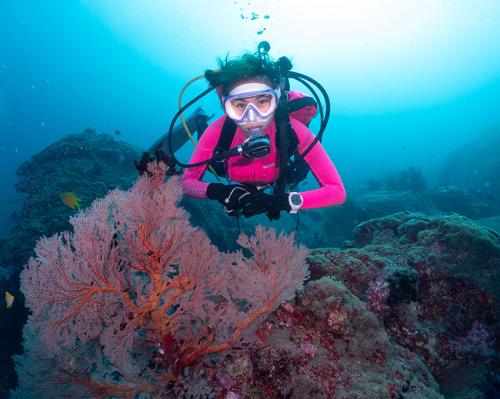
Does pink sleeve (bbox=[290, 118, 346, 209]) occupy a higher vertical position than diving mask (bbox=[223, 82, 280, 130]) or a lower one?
lower

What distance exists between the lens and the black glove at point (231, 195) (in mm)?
3527

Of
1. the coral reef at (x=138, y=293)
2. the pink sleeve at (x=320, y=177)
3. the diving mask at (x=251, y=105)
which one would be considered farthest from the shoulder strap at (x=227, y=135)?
the coral reef at (x=138, y=293)

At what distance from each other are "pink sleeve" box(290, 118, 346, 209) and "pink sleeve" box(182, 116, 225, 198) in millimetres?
1234

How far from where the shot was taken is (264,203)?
346cm

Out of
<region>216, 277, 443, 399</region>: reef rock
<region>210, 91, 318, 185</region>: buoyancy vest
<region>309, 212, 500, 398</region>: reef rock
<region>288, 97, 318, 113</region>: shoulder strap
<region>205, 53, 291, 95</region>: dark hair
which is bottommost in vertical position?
<region>309, 212, 500, 398</region>: reef rock

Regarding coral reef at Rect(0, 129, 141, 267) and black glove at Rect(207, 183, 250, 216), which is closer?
black glove at Rect(207, 183, 250, 216)

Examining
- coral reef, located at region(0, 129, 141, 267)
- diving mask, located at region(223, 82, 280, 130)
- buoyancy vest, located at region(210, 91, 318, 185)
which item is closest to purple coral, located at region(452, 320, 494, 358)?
buoyancy vest, located at region(210, 91, 318, 185)

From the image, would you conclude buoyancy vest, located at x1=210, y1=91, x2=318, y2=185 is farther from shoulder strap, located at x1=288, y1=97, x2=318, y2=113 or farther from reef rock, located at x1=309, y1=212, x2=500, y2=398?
reef rock, located at x1=309, y1=212, x2=500, y2=398

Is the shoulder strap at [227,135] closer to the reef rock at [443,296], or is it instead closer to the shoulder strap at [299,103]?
the shoulder strap at [299,103]

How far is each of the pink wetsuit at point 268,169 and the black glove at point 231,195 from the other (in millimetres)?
232

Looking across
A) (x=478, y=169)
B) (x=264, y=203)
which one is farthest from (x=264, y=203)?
(x=478, y=169)

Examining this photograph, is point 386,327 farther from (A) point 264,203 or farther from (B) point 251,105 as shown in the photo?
(B) point 251,105

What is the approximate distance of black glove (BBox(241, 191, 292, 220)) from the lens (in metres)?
3.47

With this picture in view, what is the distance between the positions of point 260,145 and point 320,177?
1090 millimetres
